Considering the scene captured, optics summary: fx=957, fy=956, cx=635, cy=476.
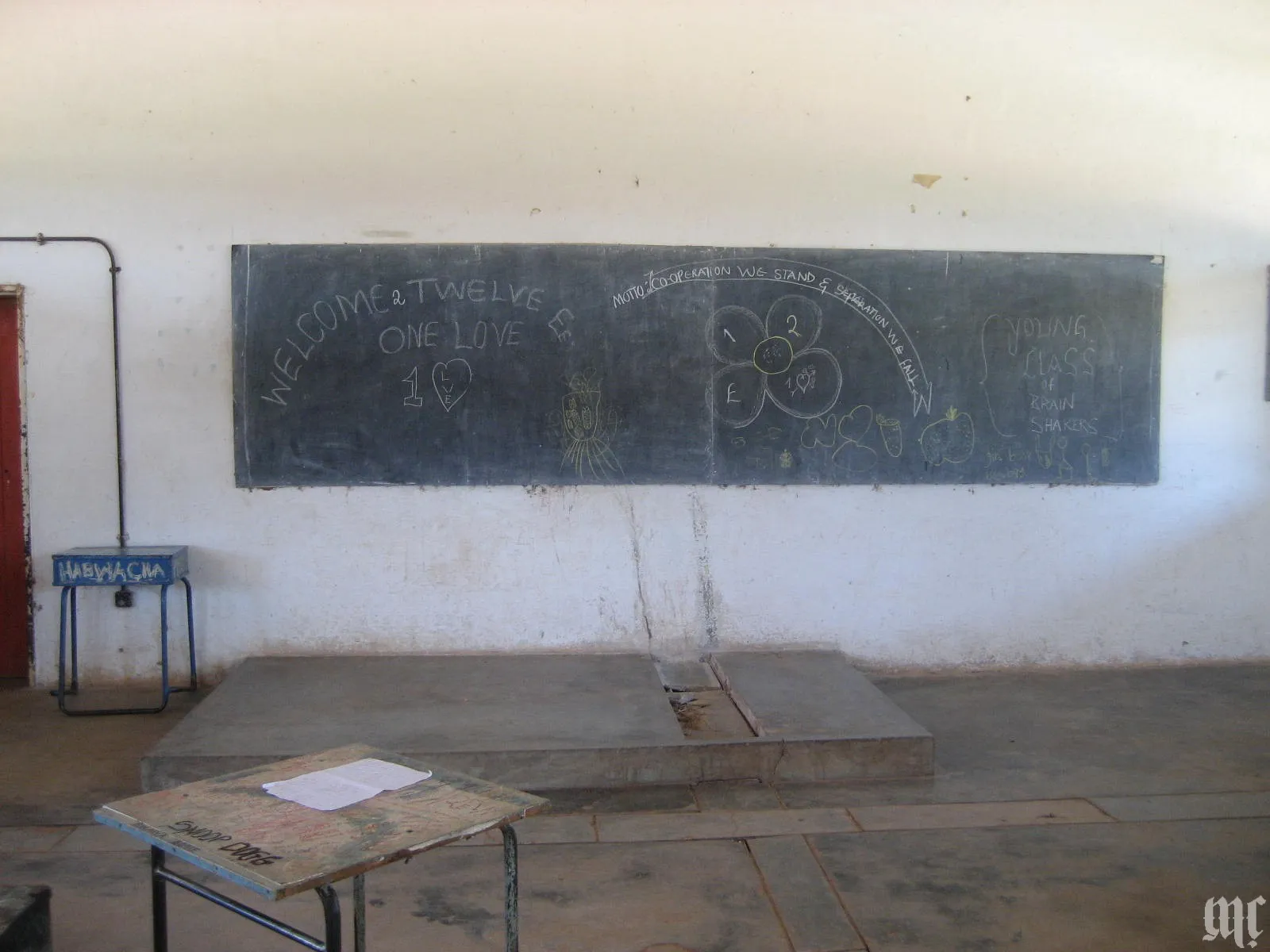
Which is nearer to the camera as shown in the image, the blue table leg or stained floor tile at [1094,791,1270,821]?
stained floor tile at [1094,791,1270,821]

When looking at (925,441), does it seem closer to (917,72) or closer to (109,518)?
(917,72)

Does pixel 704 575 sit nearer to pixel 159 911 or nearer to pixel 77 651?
pixel 77 651

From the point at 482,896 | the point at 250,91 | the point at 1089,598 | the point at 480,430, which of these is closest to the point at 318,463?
the point at 480,430

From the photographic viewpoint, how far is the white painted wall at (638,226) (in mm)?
4469

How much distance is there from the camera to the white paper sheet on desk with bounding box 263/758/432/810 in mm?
1819

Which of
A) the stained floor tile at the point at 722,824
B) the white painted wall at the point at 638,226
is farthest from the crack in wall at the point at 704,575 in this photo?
the stained floor tile at the point at 722,824

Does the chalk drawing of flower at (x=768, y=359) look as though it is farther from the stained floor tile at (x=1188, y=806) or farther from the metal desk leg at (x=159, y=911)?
the metal desk leg at (x=159, y=911)

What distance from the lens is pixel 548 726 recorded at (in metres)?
3.60

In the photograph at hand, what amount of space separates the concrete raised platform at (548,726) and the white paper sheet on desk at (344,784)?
129cm

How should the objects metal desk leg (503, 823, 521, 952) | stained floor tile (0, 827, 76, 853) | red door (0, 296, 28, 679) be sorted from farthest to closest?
red door (0, 296, 28, 679)
stained floor tile (0, 827, 76, 853)
metal desk leg (503, 823, 521, 952)

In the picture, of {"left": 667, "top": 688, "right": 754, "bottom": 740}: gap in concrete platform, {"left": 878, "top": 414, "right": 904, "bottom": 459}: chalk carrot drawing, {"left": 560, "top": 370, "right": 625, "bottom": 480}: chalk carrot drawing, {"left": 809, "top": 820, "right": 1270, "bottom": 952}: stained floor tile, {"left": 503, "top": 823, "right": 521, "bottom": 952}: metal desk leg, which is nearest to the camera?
{"left": 503, "top": 823, "right": 521, "bottom": 952}: metal desk leg

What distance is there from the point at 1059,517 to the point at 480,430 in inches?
115

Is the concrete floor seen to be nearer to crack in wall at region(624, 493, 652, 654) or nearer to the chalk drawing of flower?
crack in wall at region(624, 493, 652, 654)

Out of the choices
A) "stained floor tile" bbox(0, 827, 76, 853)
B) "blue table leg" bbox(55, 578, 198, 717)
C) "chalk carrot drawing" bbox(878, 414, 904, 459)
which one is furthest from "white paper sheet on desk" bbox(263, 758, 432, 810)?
"chalk carrot drawing" bbox(878, 414, 904, 459)
